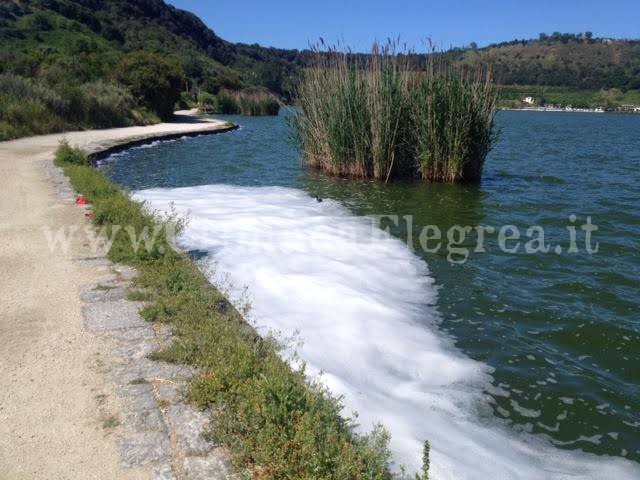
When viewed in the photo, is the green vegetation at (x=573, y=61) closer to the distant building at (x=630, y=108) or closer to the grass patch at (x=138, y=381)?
the distant building at (x=630, y=108)

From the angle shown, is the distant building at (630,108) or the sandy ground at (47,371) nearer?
the sandy ground at (47,371)

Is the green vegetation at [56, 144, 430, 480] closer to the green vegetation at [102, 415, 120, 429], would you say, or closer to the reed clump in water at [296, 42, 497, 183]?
the green vegetation at [102, 415, 120, 429]

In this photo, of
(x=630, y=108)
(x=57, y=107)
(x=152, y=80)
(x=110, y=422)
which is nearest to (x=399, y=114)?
(x=110, y=422)

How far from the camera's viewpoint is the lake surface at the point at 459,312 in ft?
12.4

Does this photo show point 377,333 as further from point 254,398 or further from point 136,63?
point 136,63

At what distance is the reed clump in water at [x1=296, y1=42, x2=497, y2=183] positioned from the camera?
12883 millimetres

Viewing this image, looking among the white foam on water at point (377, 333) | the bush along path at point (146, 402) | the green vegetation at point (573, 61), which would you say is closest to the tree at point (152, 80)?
the white foam on water at point (377, 333)

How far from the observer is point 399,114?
43.7 feet

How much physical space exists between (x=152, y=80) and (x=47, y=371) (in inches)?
1188

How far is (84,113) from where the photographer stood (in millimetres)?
23797

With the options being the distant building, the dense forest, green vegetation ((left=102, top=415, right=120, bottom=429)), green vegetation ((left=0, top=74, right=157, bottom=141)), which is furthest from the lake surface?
the distant building

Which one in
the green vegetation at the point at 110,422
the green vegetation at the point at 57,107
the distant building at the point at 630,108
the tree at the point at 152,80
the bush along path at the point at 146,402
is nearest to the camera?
the bush along path at the point at 146,402

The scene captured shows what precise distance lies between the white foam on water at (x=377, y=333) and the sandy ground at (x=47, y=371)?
1539mm

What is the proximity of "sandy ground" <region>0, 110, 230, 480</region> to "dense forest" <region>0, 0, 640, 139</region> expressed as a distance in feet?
34.2
